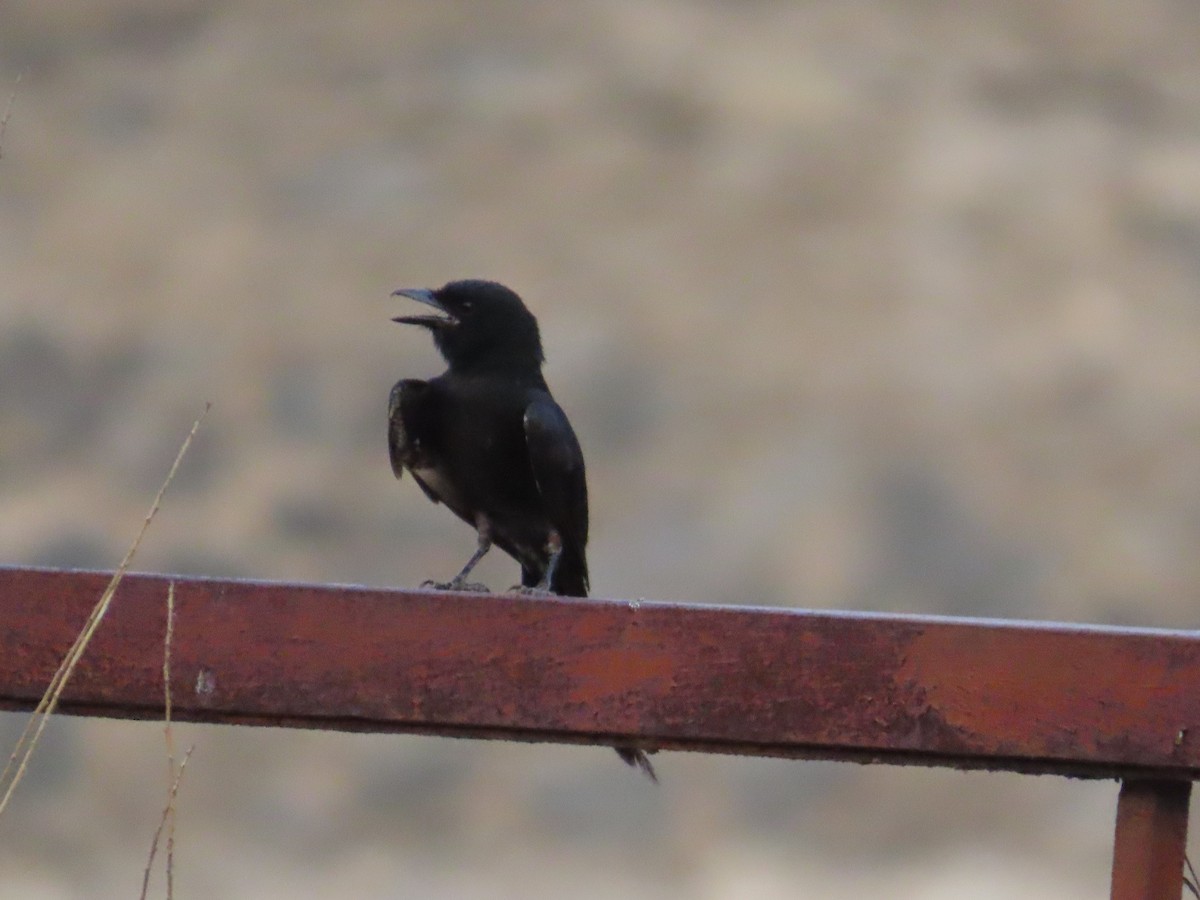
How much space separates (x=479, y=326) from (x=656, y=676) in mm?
2916

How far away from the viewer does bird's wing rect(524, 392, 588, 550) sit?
14.7 feet

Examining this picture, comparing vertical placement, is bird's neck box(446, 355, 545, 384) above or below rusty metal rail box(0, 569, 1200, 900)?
above

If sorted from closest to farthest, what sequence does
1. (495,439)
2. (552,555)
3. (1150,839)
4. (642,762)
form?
1. (1150,839)
2. (642,762)
3. (495,439)
4. (552,555)

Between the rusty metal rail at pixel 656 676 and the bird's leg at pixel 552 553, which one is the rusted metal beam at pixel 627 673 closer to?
the rusty metal rail at pixel 656 676

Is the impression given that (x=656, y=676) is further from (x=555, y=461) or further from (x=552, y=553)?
(x=552, y=553)

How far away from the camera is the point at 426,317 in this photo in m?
4.84

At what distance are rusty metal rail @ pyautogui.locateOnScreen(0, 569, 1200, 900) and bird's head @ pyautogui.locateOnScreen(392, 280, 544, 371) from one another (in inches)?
108

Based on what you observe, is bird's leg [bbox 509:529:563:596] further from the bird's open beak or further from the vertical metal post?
the vertical metal post

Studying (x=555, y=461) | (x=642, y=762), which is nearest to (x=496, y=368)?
(x=555, y=461)

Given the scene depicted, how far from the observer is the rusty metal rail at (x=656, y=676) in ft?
6.37

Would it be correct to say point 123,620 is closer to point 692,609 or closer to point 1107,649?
point 692,609

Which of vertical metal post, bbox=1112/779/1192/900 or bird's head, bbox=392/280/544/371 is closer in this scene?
vertical metal post, bbox=1112/779/1192/900

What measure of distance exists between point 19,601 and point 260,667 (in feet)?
0.96

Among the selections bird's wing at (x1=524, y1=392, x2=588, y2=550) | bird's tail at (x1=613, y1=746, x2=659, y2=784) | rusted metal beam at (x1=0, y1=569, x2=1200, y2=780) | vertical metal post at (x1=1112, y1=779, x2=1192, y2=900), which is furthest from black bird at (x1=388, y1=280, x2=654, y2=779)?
vertical metal post at (x1=1112, y1=779, x2=1192, y2=900)
